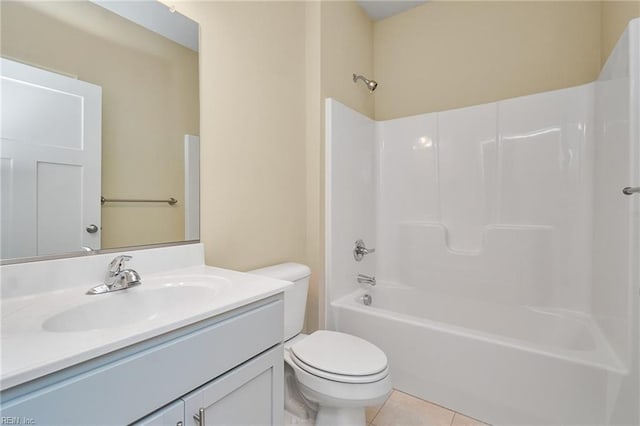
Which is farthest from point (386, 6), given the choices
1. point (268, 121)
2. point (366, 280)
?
point (366, 280)

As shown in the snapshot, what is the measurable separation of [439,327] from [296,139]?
138 centimetres

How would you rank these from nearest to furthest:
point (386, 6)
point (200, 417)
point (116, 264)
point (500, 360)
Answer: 1. point (200, 417)
2. point (116, 264)
3. point (500, 360)
4. point (386, 6)

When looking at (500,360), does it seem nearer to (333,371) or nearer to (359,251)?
(333,371)

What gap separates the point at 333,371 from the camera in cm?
113

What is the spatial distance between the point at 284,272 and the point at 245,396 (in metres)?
0.66

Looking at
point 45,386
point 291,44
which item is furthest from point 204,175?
point 291,44

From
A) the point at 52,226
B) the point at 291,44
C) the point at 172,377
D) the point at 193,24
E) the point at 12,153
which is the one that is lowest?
the point at 172,377

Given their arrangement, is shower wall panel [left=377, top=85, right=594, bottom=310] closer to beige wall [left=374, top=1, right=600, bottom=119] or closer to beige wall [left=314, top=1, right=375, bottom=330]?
beige wall [left=374, top=1, right=600, bottom=119]

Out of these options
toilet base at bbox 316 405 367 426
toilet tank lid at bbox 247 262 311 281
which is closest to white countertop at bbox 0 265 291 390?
toilet tank lid at bbox 247 262 311 281

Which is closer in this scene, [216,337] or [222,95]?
[216,337]

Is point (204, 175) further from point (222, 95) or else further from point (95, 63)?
point (95, 63)

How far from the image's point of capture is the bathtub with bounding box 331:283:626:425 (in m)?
1.20

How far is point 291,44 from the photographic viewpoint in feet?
5.65

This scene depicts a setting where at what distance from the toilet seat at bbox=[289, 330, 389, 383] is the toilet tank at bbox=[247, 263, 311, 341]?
108 millimetres
